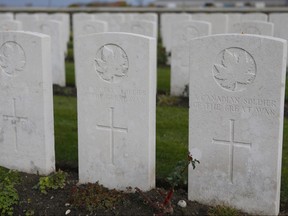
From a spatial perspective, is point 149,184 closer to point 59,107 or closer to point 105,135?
point 105,135

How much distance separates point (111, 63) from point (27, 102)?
3.61ft

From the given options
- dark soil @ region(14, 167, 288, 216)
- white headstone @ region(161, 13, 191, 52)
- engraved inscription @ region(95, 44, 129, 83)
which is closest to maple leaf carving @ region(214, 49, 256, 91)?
engraved inscription @ region(95, 44, 129, 83)

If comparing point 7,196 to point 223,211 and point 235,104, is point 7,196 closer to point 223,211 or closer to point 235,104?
Result: point 223,211

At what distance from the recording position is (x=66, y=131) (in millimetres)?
7184

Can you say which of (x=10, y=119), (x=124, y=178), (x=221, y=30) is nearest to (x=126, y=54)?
(x=124, y=178)

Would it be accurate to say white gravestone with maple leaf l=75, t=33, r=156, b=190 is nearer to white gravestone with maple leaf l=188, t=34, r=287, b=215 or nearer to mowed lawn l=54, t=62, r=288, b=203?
white gravestone with maple leaf l=188, t=34, r=287, b=215

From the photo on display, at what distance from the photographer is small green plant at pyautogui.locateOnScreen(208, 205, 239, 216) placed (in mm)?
4480

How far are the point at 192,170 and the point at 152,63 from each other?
3.49 ft

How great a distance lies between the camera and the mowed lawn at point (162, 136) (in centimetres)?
585

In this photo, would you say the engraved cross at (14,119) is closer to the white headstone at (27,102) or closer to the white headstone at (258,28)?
the white headstone at (27,102)

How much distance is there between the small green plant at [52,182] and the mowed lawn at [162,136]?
2.15 feet

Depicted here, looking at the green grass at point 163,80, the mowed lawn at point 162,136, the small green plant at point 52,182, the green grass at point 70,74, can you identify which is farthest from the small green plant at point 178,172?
the green grass at point 70,74

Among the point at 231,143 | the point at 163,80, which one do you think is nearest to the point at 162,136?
the point at 231,143

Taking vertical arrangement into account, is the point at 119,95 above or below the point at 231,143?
above
